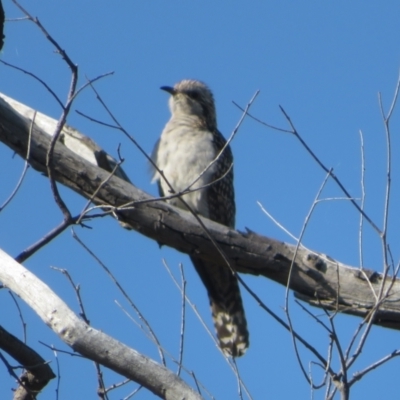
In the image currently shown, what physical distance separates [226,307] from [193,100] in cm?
208

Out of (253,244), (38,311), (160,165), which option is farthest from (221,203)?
(38,311)

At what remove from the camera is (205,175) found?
22.7ft

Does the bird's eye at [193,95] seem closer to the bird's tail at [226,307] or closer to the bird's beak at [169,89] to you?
the bird's beak at [169,89]

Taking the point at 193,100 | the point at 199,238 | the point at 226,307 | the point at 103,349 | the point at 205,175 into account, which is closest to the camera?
the point at 103,349

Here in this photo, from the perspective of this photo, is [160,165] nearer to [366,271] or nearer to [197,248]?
[197,248]

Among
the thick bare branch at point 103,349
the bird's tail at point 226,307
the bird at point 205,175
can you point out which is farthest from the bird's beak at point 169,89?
the thick bare branch at point 103,349

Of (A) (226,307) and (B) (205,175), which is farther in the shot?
(B) (205,175)

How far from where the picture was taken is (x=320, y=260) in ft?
16.8

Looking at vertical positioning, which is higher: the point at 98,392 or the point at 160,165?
the point at 160,165

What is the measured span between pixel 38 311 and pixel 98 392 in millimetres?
812

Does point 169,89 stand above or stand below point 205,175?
above

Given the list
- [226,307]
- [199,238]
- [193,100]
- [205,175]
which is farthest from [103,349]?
[193,100]

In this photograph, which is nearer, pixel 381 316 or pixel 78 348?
pixel 78 348

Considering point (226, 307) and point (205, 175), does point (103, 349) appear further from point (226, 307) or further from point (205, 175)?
point (205, 175)
